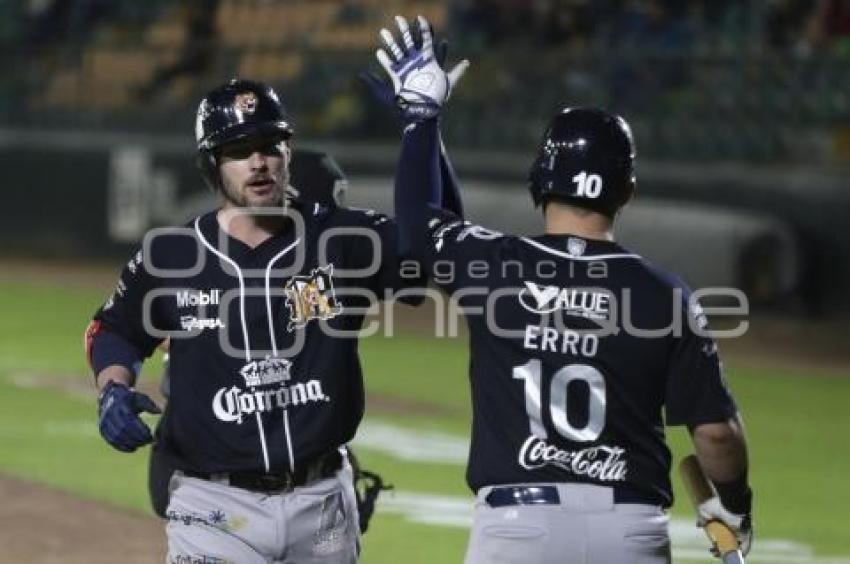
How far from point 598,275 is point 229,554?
1.25m

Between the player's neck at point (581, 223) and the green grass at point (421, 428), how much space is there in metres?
3.83

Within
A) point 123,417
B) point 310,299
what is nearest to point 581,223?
point 310,299

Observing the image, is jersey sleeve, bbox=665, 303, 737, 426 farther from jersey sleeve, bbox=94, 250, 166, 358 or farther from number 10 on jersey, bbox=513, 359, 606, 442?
jersey sleeve, bbox=94, 250, 166, 358

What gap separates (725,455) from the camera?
174 inches

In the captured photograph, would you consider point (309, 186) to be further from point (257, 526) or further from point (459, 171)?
point (459, 171)

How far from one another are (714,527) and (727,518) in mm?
45

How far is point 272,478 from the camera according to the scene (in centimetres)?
504

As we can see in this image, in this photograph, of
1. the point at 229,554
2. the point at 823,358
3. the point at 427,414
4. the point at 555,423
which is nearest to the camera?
the point at 555,423

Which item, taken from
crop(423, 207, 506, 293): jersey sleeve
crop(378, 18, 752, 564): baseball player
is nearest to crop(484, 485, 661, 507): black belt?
crop(378, 18, 752, 564): baseball player

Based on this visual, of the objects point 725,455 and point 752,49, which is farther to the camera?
point 752,49

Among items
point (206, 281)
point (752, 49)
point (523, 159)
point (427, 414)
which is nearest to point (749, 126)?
point (752, 49)

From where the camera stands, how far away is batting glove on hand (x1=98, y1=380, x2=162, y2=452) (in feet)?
16.3

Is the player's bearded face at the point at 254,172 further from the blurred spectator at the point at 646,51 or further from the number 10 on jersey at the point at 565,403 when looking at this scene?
the blurred spectator at the point at 646,51

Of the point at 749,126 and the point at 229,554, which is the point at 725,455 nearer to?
the point at 229,554
